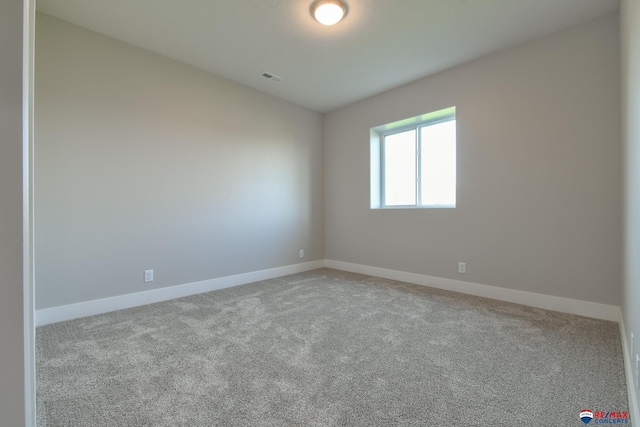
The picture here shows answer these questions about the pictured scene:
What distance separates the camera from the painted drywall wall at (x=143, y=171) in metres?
2.45

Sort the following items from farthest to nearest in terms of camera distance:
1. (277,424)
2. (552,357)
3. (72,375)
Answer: (552,357), (72,375), (277,424)

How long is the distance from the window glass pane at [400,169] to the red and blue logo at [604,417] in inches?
112

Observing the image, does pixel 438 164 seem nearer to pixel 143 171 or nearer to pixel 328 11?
pixel 328 11

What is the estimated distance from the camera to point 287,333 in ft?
7.16

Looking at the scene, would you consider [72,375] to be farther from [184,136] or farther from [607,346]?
[607,346]

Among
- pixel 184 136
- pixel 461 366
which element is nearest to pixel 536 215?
pixel 461 366

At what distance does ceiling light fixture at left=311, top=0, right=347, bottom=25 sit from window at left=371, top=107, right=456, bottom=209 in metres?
1.80

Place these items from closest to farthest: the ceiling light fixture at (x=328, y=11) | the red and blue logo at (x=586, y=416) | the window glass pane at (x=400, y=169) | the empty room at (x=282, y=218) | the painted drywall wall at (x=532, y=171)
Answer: the red and blue logo at (x=586, y=416)
the empty room at (x=282, y=218)
the ceiling light fixture at (x=328, y=11)
the painted drywall wall at (x=532, y=171)
the window glass pane at (x=400, y=169)

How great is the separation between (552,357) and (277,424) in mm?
1791

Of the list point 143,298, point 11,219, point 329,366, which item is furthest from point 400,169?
point 11,219

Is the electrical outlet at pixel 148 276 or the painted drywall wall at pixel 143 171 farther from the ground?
the painted drywall wall at pixel 143 171

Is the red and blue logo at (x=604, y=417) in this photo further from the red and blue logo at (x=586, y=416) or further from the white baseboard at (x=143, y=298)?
the white baseboard at (x=143, y=298)

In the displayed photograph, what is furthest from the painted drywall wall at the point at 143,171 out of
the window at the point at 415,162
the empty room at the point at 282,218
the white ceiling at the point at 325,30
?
the window at the point at 415,162

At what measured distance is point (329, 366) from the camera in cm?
170
